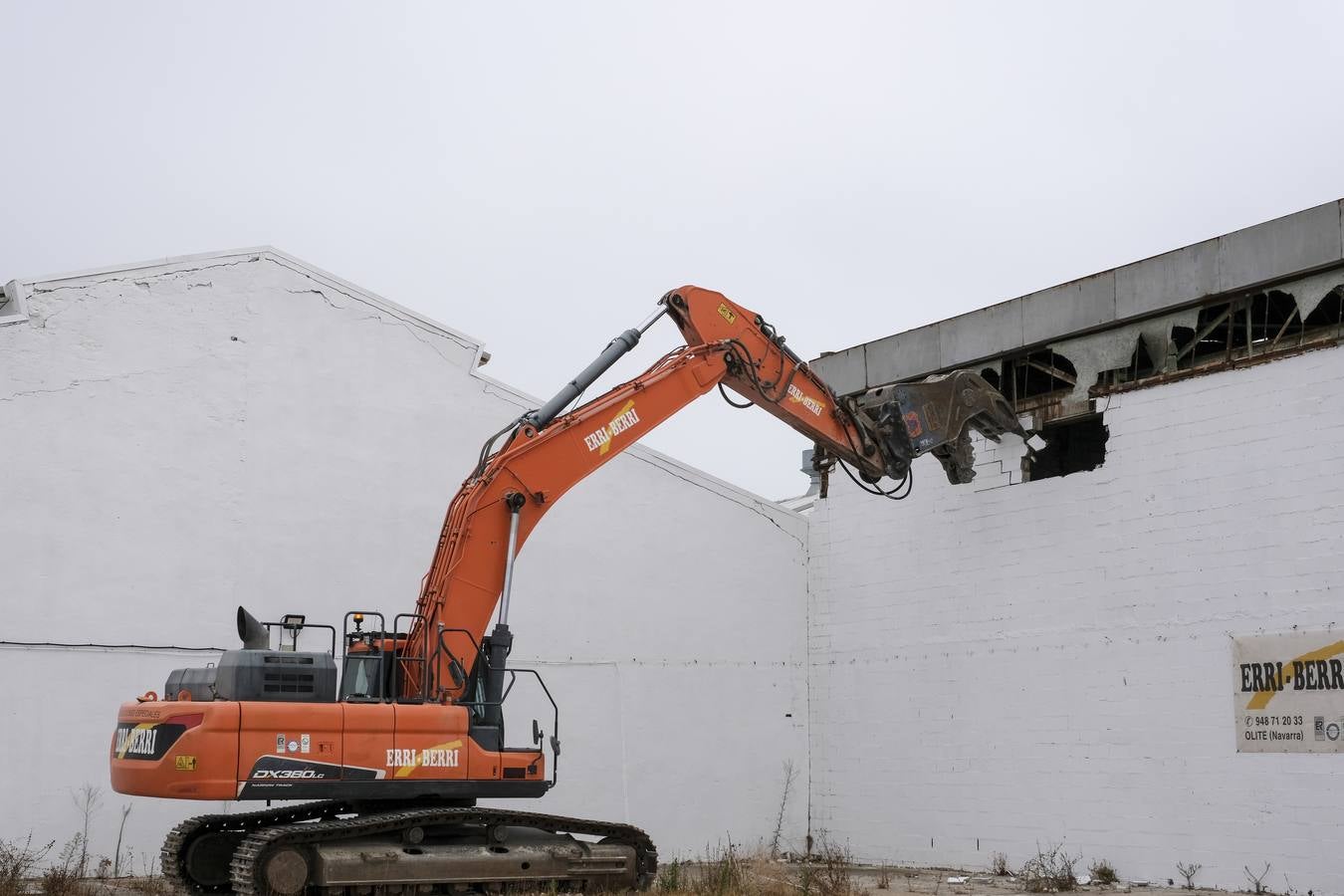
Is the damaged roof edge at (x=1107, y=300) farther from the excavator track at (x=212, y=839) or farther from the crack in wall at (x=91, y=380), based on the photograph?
the excavator track at (x=212, y=839)

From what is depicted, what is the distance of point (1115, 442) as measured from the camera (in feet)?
51.0

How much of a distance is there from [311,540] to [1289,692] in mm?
10317

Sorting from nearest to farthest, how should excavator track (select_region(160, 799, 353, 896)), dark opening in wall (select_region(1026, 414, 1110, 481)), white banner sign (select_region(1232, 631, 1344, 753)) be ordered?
excavator track (select_region(160, 799, 353, 896)) → white banner sign (select_region(1232, 631, 1344, 753)) → dark opening in wall (select_region(1026, 414, 1110, 481))

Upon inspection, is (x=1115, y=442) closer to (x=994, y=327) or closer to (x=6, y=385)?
(x=994, y=327)

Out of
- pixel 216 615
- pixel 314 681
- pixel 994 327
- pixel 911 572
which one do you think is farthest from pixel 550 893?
pixel 994 327

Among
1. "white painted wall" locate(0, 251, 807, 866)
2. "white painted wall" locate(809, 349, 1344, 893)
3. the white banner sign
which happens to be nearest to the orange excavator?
"white painted wall" locate(0, 251, 807, 866)

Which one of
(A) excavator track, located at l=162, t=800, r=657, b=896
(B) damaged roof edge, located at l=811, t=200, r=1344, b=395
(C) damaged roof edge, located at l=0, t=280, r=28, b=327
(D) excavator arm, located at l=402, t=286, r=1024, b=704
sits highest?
(B) damaged roof edge, located at l=811, t=200, r=1344, b=395

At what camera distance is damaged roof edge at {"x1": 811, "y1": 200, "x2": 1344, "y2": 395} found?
13.9m

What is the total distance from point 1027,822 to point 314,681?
896 centimetres

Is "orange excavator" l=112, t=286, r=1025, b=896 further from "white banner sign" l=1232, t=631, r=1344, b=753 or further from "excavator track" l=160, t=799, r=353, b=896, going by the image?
"white banner sign" l=1232, t=631, r=1344, b=753

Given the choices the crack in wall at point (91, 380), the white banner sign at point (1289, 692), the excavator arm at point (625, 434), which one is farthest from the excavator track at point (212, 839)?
the white banner sign at point (1289, 692)

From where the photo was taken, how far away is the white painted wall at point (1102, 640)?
1357 centimetres

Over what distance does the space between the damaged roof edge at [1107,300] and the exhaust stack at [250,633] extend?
990 cm

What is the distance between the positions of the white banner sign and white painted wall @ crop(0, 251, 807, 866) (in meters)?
6.51
